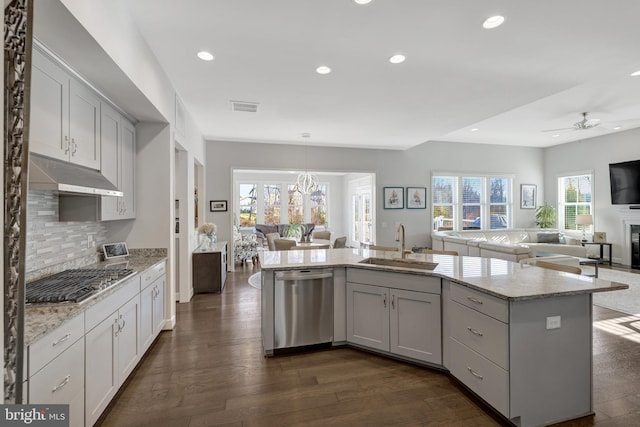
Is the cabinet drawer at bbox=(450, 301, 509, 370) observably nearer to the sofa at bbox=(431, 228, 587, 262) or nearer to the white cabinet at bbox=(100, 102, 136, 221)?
the white cabinet at bbox=(100, 102, 136, 221)

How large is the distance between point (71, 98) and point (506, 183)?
9455mm

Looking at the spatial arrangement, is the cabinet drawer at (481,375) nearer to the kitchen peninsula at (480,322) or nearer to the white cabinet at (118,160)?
the kitchen peninsula at (480,322)

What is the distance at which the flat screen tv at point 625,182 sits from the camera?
6449 mm

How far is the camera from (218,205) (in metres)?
6.36

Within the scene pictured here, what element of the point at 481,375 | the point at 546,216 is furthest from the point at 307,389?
the point at 546,216

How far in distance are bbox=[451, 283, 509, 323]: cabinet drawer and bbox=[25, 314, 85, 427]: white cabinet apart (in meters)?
2.40

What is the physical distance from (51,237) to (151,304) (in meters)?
0.98

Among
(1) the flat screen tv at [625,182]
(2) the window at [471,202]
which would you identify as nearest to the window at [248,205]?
(2) the window at [471,202]

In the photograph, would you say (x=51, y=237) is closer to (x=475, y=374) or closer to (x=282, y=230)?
(x=475, y=374)

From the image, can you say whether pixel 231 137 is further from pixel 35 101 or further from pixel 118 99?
pixel 35 101

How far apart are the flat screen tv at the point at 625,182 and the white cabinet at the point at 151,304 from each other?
918 cm

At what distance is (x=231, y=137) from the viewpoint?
20.7 feet

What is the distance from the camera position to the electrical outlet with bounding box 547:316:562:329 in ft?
6.11

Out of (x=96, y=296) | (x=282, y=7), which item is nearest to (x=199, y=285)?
(x=96, y=296)
